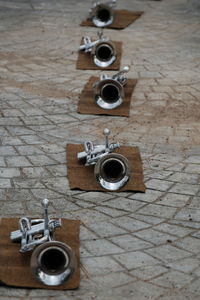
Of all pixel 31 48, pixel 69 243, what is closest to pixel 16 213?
pixel 69 243

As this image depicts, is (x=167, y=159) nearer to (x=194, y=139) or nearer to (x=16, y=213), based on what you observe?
(x=194, y=139)

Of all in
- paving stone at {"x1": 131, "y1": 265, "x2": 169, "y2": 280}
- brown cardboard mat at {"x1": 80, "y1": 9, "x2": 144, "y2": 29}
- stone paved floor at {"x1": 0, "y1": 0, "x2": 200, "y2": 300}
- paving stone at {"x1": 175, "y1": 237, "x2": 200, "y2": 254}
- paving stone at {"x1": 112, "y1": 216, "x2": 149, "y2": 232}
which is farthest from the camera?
brown cardboard mat at {"x1": 80, "y1": 9, "x2": 144, "y2": 29}

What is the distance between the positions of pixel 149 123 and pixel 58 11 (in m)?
6.50

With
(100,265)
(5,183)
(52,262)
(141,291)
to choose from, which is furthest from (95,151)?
(141,291)

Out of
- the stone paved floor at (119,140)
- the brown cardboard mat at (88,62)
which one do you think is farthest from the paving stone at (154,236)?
the brown cardboard mat at (88,62)

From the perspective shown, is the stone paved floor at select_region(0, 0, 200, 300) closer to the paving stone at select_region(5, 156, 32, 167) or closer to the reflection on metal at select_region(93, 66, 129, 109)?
the paving stone at select_region(5, 156, 32, 167)

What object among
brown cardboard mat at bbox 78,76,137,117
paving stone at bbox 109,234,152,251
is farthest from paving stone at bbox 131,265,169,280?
brown cardboard mat at bbox 78,76,137,117

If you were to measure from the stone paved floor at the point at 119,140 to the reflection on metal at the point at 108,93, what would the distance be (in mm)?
296

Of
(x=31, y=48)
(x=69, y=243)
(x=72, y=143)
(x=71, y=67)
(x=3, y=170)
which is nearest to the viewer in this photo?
(x=69, y=243)

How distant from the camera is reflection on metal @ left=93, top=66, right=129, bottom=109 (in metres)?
10.5

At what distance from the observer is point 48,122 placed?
10.2 meters

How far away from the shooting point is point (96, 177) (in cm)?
821

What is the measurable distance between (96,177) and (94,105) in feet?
8.67

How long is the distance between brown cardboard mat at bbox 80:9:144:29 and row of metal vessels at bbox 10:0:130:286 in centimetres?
201
